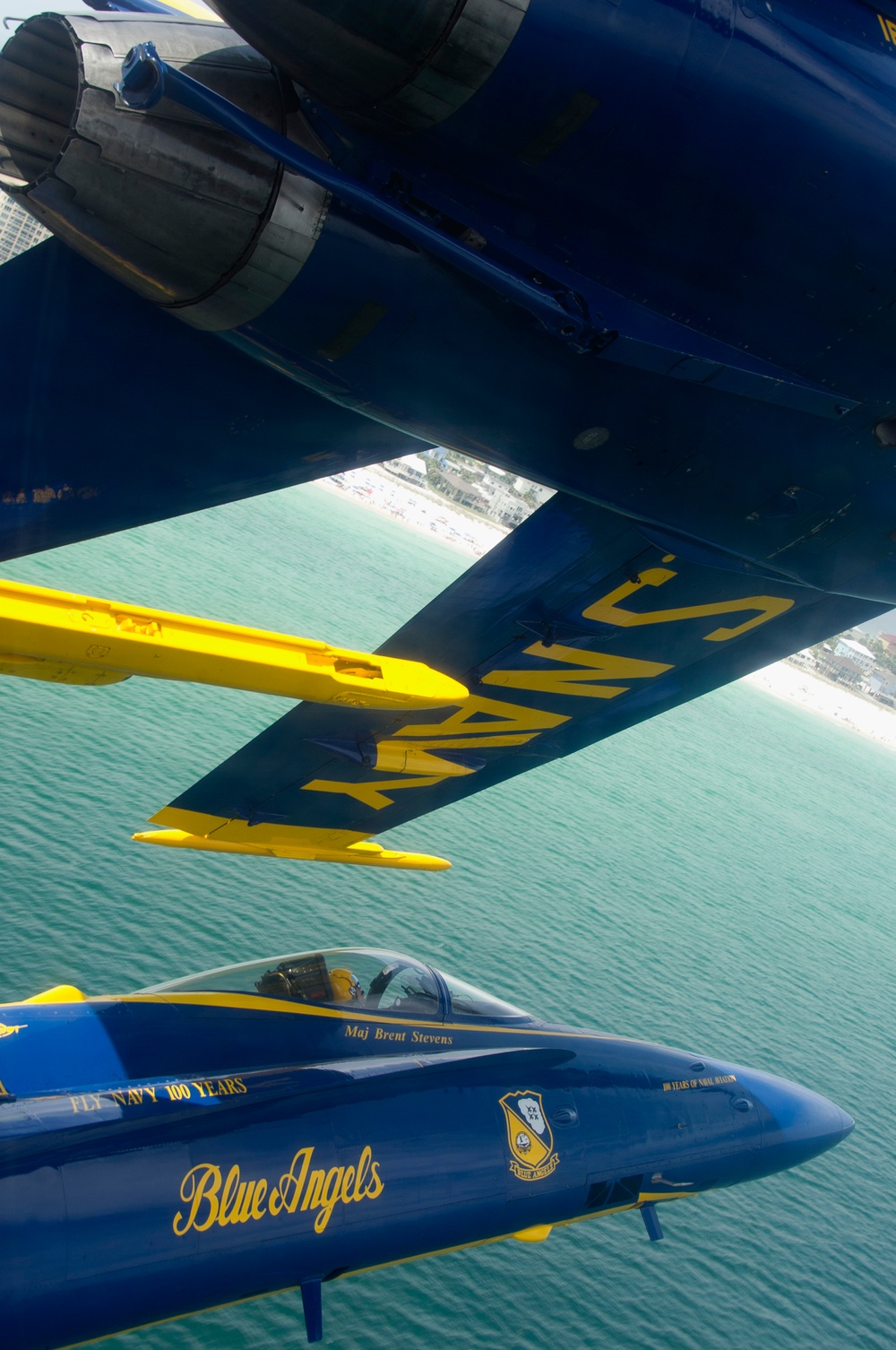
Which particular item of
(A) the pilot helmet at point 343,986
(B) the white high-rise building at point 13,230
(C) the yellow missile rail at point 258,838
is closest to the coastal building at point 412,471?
(B) the white high-rise building at point 13,230

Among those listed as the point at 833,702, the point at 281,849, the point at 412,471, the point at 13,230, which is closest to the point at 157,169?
the point at 281,849

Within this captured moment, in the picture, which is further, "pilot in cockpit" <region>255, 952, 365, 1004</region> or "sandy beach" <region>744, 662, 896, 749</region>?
"sandy beach" <region>744, 662, 896, 749</region>

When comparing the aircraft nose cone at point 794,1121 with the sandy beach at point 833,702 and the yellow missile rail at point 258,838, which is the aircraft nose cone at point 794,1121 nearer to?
the yellow missile rail at point 258,838

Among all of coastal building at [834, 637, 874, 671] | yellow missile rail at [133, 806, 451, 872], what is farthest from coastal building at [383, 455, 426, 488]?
yellow missile rail at [133, 806, 451, 872]

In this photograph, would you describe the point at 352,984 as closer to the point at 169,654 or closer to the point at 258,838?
the point at 258,838

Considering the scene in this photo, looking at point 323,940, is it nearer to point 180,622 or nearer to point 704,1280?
point 704,1280

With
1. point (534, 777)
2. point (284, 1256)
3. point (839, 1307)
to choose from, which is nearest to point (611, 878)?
point (534, 777)

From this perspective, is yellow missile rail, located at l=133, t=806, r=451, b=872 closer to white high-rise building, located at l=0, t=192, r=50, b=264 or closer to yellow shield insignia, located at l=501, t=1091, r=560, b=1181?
yellow shield insignia, located at l=501, t=1091, r=560, b=1181
